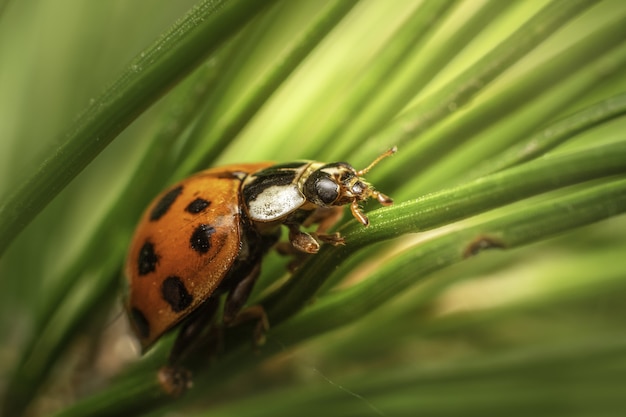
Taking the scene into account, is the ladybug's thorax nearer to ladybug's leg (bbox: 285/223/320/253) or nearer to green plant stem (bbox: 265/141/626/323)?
ladybug's leg (bbox: 285/223/320/253)

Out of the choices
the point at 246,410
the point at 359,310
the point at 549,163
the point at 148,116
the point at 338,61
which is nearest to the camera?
the point at 549,163

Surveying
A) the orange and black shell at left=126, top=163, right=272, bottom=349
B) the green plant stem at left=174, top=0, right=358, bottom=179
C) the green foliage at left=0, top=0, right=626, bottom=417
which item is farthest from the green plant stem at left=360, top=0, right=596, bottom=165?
the orange and black shell at left=126, top=163, right=272, bottom=349

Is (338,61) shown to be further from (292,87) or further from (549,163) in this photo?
(549,163)

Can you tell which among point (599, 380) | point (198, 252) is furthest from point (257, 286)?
point (599, 380)

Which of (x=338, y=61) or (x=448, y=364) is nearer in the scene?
(x=448, y=364)

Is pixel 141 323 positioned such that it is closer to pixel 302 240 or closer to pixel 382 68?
pixel 302 240

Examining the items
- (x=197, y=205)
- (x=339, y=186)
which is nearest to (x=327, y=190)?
(x=339, y=186)

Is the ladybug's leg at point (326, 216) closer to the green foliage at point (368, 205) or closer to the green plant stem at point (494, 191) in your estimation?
the green foliage at point (368, 205)
